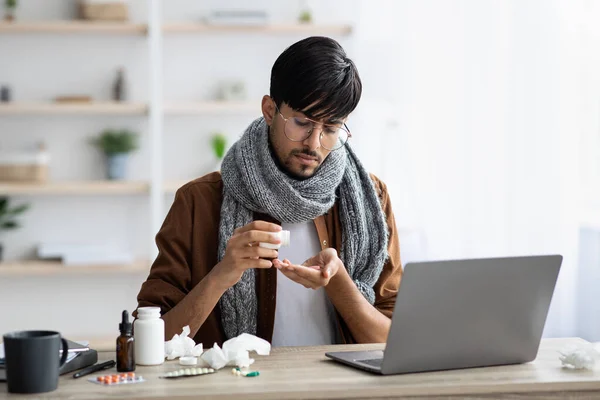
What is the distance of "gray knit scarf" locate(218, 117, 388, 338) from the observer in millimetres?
2109

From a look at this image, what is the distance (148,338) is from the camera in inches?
63.1

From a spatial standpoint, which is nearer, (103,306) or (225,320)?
(225,320)

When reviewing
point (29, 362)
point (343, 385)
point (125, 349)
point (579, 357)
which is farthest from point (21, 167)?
point (579, 357)

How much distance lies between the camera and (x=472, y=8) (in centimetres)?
419

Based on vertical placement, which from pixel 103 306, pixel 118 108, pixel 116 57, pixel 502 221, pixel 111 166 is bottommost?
pixel 103 306

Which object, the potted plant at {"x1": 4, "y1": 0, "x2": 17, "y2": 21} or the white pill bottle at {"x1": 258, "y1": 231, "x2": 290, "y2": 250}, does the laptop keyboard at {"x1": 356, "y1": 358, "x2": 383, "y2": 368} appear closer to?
the white pill bottle at {"x1": 258, "y1": 231, "x2": 290, "y2": 250}

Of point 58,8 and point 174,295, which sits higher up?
point 58,8

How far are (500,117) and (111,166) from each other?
1.96 m

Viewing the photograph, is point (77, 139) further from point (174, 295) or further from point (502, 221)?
point (174, 295)

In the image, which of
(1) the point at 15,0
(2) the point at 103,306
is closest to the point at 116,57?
(1) the point at 15,0

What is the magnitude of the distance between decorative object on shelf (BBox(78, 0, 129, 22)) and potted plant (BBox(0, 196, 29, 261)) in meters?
1.01

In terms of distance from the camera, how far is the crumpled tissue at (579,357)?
5.14 feet

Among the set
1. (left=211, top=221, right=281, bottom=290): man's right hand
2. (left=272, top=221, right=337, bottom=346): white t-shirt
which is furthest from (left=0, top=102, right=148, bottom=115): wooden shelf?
(left=211, top=221, right=281, bottom=290): man's right hand

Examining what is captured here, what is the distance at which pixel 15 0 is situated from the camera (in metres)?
4.21
